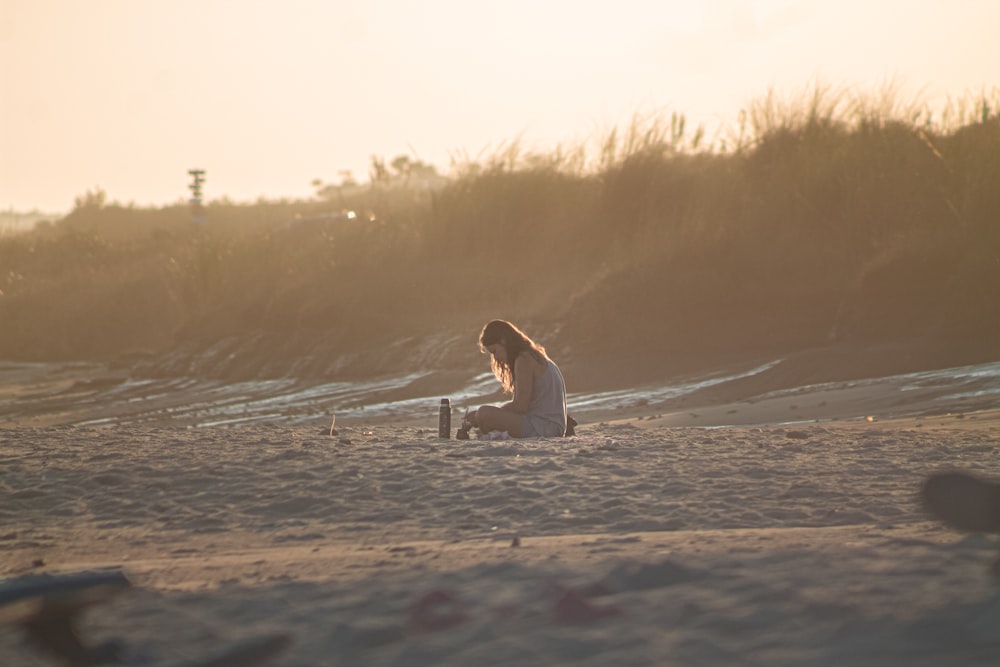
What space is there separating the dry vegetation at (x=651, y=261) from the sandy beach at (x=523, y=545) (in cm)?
652

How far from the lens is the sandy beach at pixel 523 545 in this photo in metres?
3.49

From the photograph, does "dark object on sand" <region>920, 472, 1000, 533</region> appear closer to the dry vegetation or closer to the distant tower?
the dry vegetation

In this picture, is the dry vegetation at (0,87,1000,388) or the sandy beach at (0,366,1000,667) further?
the dry vegetation at (0,87,1000,388)

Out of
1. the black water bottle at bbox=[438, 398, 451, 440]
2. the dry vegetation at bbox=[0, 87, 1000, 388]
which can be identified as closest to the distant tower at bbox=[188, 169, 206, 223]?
the dry vegetation at bbox=[0, 87, 1000, 388]

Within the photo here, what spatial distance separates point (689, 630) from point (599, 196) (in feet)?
55.9

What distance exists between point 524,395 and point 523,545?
4.35 m

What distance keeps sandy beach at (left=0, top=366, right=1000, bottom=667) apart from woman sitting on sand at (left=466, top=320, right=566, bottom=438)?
47cm

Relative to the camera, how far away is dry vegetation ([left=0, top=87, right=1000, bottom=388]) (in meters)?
15.6

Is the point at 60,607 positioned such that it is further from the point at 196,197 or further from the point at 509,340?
the point at 196,197

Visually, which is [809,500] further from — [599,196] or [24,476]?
[599,196]

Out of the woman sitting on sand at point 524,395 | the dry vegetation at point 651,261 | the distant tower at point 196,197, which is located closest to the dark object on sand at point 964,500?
the woman sitting on sand at point 524,395

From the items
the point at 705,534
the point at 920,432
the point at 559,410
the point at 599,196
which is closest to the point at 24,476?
the point at 559,410

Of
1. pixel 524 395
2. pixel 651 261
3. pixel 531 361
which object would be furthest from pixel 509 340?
pixel 651 261

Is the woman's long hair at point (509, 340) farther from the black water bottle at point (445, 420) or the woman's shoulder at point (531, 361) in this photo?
the black water bottle at point (445, 420)
